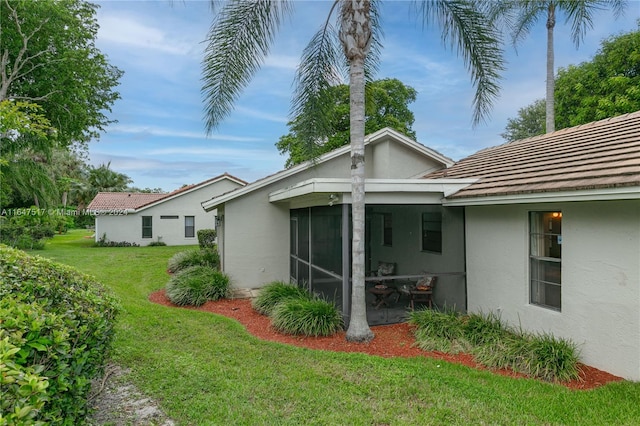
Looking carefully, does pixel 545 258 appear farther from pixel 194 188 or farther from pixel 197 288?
pixel 194 188

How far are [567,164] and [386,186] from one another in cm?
327

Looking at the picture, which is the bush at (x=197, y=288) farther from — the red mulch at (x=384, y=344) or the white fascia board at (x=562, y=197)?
the white fascia board at (x=562, y=197)

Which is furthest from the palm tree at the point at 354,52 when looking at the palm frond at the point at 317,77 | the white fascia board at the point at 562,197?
the white fascia board at the point at 562,197

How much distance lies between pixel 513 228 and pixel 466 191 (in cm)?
125

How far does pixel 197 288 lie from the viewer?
10.3 meters

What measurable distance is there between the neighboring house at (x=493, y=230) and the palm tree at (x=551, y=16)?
648cm

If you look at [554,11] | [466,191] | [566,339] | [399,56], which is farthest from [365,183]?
[554,11]

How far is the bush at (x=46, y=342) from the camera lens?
1948 mm

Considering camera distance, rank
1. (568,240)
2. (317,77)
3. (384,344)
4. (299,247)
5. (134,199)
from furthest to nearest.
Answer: (134,199) → (299,247) → (317,77) → (384,344) → (568,240)

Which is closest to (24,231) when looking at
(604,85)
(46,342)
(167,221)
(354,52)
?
(167,221)

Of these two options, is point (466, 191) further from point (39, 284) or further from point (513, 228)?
point (39, 284)

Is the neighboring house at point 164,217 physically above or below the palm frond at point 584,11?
below

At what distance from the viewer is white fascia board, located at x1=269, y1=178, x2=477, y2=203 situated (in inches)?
282

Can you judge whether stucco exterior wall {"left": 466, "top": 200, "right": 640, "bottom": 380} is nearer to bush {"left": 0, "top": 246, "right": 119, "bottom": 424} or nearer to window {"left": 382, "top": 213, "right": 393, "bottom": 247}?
window {"left": 382, "top": 213, "right": 393, "bottom": 247}
